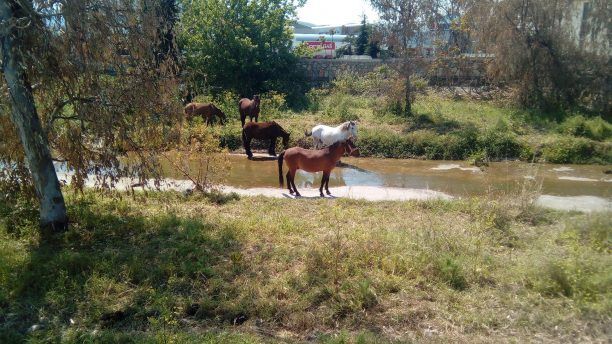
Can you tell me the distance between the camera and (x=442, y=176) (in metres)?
13.6

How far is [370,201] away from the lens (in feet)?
31.6

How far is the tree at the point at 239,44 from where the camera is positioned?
21781 mm

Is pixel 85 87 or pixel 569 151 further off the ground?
pixel 85 87

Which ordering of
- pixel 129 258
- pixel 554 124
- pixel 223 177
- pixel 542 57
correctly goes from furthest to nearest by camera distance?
pixel 542 57 < pixel 554 124 < pixel 223 177 < pixel 129 258

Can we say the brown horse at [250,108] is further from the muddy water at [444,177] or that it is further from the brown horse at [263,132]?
the muddy water at [444,177]


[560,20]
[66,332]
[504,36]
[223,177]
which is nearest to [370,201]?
[223,177]

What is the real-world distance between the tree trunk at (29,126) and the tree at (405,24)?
1422cm

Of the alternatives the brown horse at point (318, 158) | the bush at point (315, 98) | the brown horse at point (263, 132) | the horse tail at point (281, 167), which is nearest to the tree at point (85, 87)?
the brown horse at point (318, 158)

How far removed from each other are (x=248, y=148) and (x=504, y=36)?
10.4 meters

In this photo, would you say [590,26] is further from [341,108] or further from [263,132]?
[263,132]

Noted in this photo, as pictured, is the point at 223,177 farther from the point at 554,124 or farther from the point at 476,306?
the point at 554,124

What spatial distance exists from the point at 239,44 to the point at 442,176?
38.4ft

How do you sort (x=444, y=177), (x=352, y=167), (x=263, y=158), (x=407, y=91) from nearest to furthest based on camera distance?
(x=444, y=177) → (x=352, y=167) → (x=263, y=158) → (x=407, y=91)

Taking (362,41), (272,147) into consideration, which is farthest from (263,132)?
(362,41)
